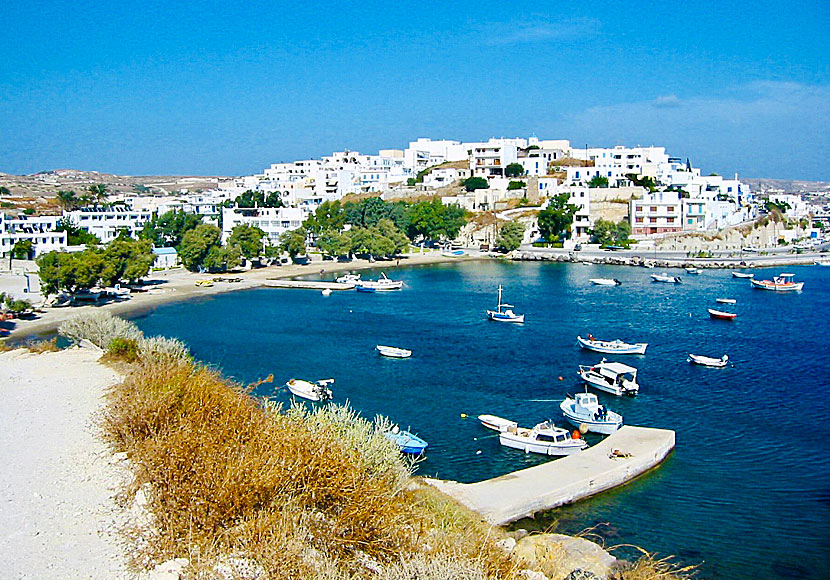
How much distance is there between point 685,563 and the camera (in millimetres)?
10750

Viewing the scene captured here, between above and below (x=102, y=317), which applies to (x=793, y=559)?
below

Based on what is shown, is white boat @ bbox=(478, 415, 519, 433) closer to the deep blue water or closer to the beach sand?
the deep blue water

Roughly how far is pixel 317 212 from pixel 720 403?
43368 mm

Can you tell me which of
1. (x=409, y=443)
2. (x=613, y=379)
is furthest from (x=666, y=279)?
(x=409, y=443)

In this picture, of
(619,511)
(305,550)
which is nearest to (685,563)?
(619,511)

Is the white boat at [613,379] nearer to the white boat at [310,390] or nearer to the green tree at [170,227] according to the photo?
the white boat at [310,390]

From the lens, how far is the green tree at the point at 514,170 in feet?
230

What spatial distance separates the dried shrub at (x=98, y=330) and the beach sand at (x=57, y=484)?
4765mm

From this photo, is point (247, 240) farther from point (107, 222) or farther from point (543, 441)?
point (543, 441)

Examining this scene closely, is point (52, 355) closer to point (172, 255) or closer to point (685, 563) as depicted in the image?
point (685, 563)

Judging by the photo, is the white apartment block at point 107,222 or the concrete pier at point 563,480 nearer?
the concrete pier at point 563,480

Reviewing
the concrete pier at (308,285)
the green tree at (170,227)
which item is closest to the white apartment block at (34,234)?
the green tree at (170,227)

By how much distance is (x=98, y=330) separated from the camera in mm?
20938

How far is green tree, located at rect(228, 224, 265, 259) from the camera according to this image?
46.3m
